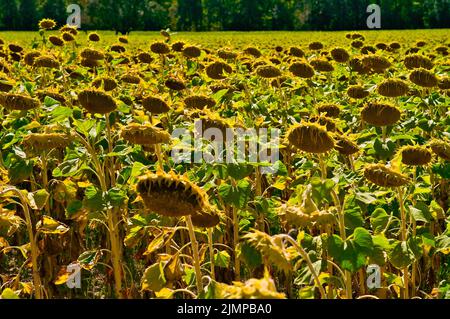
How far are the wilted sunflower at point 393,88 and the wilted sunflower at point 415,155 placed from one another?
3.10 feet

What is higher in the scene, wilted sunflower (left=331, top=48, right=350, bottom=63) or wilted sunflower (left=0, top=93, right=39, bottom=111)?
wilted sunflower (left=331, top=48, right=350, bottom=63)

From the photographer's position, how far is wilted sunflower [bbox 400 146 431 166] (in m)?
2.85

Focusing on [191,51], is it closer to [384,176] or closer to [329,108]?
[329,108]

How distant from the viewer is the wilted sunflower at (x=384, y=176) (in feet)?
8.13

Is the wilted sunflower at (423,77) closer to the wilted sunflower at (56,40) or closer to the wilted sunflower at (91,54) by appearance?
the wilted sunflower at (91,54)

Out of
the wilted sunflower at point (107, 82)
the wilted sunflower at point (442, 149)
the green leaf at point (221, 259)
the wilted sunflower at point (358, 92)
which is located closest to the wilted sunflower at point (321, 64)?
the wilted sunflower at point (358, 92)

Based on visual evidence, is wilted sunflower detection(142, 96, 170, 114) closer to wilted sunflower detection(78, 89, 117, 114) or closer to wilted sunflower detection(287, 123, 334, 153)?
wilted sunflower detection(78, 89, 117, 114)

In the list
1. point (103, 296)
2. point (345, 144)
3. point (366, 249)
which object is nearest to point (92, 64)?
point (103, 296)

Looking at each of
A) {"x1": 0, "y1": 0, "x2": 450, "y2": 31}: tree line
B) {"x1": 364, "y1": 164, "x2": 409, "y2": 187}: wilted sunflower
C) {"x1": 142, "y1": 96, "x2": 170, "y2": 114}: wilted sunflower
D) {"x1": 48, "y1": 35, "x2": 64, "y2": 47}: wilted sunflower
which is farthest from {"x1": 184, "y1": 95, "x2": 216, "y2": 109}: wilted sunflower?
{"x1": 0, "y1": 0, "x2": 450, "y2": 31}: tree line

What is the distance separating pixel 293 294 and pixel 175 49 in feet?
10.1

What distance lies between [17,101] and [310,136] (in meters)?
1.87

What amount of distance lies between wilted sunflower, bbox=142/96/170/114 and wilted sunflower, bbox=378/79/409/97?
4.16 feet
